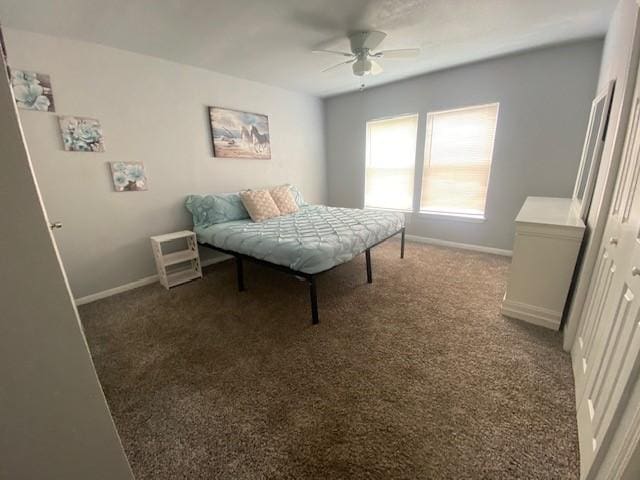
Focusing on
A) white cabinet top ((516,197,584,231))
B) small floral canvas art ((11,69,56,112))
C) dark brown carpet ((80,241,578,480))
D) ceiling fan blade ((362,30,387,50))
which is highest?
ceiling fan blade ((362,30,387,50))

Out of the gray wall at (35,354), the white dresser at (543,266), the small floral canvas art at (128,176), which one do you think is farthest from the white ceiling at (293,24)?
the gray wall at (35,354)

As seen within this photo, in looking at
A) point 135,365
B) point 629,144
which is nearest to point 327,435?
point 135,365

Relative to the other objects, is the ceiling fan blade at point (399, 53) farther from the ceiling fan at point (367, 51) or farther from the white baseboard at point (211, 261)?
the white baseboard at point (211, 261)

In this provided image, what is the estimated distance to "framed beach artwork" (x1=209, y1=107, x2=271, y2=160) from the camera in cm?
338

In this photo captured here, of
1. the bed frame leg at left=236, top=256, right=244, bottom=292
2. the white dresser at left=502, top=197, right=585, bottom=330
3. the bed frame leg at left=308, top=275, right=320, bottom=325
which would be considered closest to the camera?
the white dresser at left=502, top=197, right=585, bottom=330

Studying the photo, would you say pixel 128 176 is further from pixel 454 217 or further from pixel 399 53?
pixel 454 217

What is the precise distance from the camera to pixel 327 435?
127cm

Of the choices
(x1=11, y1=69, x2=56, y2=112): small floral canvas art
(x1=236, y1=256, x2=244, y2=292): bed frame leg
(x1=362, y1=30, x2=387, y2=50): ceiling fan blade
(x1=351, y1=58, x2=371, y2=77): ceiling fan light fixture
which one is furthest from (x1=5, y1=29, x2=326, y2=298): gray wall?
(x1=362, y1=30, x2=387, y2=50): ceiling fan blade

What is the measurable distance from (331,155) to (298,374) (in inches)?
167

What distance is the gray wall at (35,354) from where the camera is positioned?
60 centimetres

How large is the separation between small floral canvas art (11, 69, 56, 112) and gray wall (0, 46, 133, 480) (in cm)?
251

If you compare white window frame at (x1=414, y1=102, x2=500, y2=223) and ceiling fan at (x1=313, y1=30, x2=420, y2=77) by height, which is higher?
ceiling fan at (x1=313, y1=30, x2=420, y2=77)

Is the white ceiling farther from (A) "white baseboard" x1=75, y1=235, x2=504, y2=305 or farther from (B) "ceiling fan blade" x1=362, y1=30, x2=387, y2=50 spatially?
(A) "white baseboard" x1=75, y1=235, x2=504, y2=305

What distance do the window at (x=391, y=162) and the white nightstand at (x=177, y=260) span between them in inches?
122
